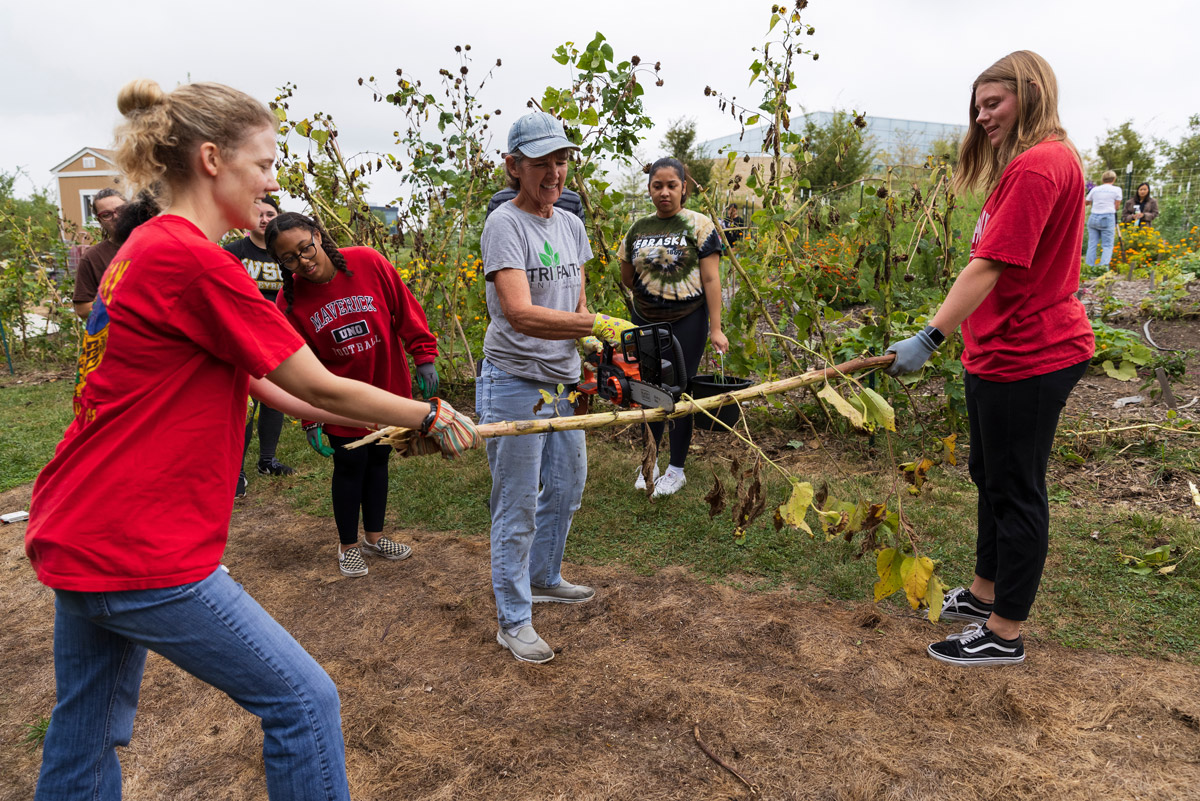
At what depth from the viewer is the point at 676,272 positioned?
4.14 meters

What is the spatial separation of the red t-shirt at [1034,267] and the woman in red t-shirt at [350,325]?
2.41 metres

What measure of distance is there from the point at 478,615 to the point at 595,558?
0.72 metres

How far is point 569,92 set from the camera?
4.38 metres

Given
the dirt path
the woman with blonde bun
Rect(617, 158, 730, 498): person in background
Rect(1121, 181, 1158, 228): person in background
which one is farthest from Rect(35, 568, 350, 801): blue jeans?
Rect(1121, 181, 1158, 228): person in background

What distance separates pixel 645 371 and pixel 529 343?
57 cm

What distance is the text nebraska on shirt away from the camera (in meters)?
3.17

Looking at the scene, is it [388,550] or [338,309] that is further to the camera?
[388,550]

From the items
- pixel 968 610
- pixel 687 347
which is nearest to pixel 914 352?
pixel 968 610

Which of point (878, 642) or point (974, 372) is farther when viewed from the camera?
point (878, 642)

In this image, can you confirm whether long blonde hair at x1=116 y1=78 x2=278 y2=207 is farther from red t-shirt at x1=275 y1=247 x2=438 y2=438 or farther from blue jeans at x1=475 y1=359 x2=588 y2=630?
red t-shirt at x1=275 y1=247 x2=438 y2=438

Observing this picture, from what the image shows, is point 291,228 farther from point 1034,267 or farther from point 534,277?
point 1034,267

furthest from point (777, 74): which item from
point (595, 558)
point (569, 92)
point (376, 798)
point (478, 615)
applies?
point (376, 798)

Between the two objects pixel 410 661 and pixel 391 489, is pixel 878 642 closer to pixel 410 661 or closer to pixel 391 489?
pixel 410 661

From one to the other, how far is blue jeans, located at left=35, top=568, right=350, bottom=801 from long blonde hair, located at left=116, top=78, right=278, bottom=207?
2.61 ft
